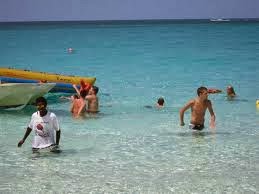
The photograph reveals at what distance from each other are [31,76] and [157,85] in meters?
6.17

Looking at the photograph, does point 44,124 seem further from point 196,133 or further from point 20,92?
point 20,92

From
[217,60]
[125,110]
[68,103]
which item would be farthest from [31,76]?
[217,60]

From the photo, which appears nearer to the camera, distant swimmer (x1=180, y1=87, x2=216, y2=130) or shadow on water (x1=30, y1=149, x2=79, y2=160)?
shadow on water (x1=30, y1=149, x2=79, y2=160)

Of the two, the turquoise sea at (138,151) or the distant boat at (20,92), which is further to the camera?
the distant boat at (20,92)

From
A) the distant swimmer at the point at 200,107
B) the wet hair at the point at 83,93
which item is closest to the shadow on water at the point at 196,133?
the distant swimmer at the point at 200,107

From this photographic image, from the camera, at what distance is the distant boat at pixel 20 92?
42.8ft

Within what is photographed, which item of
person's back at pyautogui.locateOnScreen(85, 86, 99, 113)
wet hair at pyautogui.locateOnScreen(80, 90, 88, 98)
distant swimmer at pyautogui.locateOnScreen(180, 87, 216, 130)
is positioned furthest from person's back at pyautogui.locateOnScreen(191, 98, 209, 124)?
person's back at pyautogui.locateOnScreen(85, 86, 99, 113)

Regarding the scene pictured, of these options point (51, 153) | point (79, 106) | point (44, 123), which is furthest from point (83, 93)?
point (44, 123)

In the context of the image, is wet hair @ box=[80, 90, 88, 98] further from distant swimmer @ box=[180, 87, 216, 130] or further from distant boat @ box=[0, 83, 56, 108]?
distant swimmer @ box=[180, 87, 216, 130]

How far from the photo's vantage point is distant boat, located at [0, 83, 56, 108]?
13031 mm

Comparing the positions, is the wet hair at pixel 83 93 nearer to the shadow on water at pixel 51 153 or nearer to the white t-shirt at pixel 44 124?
the shadow on water at pixel 51 153

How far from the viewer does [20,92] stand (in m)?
13.2

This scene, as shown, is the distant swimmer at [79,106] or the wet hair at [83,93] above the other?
the wet hair at [83,93]

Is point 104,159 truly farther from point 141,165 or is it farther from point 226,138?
point 226,138
